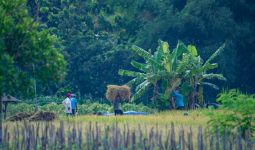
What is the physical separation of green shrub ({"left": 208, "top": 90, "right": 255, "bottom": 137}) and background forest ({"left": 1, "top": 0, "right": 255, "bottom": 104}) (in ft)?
78.3

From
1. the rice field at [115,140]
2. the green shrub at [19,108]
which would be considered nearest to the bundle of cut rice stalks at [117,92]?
the green shrub at [19,108]

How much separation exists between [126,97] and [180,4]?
43.7ft

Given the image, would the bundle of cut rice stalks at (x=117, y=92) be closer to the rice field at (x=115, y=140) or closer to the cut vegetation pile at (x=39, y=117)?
the cut vegetation pile at (x=39, y=117)

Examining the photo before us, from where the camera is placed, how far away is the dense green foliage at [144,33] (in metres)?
46.1

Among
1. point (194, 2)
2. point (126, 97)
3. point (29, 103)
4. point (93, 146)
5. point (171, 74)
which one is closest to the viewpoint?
point (93, 146)

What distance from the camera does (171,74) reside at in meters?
34.9

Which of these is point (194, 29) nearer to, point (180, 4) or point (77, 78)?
point (180, 4)

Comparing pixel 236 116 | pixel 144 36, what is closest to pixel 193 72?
pixel 144 36

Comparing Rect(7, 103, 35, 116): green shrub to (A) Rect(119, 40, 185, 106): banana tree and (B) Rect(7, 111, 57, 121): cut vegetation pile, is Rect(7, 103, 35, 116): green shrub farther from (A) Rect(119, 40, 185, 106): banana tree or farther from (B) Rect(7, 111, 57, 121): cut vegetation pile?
(B) Rect(7, 111, 57, 121): cut vegetation pile

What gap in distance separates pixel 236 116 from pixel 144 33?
1075 inches

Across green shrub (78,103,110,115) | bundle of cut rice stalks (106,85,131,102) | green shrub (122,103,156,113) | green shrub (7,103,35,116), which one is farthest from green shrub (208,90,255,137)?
green shrub (7,103,35,116)

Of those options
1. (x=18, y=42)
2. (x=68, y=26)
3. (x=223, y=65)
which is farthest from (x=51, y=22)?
(x=18, y=42)

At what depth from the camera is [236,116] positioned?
67.2 ft

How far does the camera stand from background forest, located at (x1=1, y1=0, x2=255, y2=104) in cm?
4603
